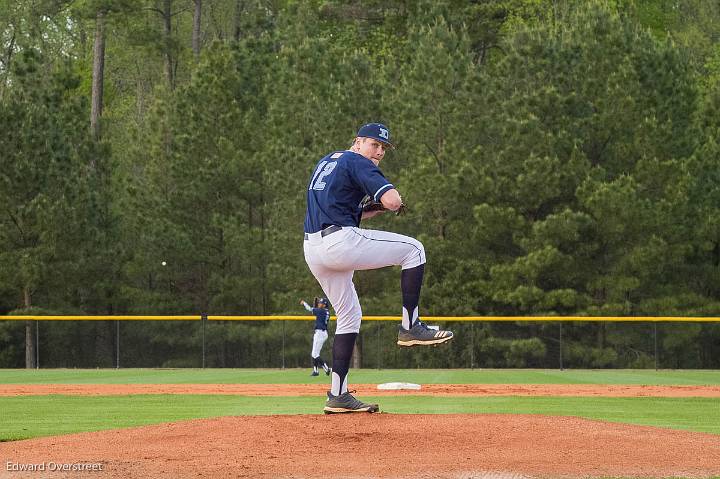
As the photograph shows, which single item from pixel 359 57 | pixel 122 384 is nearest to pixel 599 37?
pixel 359 57

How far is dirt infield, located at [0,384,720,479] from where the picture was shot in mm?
5918

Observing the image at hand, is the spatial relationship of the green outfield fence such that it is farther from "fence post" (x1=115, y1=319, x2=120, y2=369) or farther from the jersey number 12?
the jersey number 12

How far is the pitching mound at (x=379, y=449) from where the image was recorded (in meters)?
5.92

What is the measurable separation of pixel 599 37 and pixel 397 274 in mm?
8377

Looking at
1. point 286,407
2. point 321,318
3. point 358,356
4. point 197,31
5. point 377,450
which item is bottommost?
point 358,356

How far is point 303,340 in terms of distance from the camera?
26.2 metres

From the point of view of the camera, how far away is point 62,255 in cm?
2970

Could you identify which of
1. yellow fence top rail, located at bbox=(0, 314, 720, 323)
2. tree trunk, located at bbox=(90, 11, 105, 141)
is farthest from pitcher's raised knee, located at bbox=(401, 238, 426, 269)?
tree trunk, located at bbox=(90, 11, 105, 141)

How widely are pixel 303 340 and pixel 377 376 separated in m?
4.73

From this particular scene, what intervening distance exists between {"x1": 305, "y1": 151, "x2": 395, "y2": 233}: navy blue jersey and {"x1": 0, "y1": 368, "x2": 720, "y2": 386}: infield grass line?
11.5 m

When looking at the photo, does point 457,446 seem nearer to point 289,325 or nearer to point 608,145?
point 289,325

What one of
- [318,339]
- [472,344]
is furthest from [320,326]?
[472,344]

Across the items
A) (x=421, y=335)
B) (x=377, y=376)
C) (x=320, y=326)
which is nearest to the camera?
(x=421, y=335)

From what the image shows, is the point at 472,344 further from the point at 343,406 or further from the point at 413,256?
the point at 413,256
